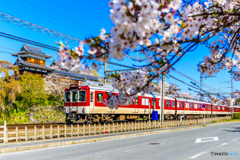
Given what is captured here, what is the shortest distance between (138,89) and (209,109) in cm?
4819

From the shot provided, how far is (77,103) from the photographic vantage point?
21.9 meters

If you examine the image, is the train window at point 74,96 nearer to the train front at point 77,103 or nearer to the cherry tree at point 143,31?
the train front at point 77,103

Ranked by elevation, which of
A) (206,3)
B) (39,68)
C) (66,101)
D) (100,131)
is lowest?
(100,131)

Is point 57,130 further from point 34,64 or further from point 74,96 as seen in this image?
point 34,64

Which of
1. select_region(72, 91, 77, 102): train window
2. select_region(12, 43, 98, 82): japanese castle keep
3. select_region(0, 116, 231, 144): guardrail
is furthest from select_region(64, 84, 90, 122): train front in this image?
select_region(12, 43, 98, 82): japanese castle keep

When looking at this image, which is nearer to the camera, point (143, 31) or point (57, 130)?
point (143, 31)

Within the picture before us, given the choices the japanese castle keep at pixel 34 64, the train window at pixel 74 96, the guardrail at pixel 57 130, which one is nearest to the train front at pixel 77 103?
the train window at pixel 74 96

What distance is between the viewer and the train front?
21.4 meters

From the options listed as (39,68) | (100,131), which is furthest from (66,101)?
(39,68)

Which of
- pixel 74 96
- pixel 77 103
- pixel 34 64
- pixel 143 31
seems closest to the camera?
pixel 143 31

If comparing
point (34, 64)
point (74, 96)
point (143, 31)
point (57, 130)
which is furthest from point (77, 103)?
point (34, 64)

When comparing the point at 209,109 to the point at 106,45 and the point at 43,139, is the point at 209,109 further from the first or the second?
the point at 106,45

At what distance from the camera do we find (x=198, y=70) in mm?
5711

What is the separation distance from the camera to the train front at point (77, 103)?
21.4 m
